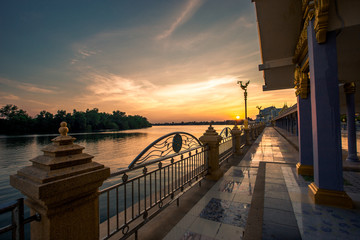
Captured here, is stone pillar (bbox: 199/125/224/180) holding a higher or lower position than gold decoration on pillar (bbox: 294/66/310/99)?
lower

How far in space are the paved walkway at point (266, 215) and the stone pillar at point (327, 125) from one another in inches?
13.8

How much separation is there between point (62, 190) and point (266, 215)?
12.6 ft

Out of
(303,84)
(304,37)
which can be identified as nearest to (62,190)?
(304,37)

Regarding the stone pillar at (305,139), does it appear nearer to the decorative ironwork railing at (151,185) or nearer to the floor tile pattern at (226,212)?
the floor tile pattern at (226,212)

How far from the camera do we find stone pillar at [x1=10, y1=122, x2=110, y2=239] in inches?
57.7

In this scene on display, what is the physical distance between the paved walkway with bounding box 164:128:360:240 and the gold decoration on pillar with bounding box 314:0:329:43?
3962mm

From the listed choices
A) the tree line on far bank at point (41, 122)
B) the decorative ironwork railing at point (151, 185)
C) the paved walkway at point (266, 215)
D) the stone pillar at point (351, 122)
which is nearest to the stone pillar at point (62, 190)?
the decorative ironwork railing at point (151, 185)

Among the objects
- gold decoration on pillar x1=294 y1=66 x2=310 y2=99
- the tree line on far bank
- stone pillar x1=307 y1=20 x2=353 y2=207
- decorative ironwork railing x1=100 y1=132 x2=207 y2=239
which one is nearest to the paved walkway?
stone pillar x1=307 y1=20 x2=353 y2=207

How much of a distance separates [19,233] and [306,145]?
765 cm

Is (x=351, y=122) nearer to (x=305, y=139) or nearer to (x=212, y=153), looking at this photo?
(x=305, y=139)

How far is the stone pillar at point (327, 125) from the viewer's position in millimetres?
3639

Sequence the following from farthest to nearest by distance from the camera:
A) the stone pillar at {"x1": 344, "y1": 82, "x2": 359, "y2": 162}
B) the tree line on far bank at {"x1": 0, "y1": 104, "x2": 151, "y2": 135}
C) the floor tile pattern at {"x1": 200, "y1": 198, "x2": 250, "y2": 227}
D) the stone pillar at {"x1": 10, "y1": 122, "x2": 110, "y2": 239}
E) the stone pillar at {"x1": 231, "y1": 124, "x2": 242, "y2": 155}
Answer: the tree line on far bank at {"x1": 0, "y1": 104, "x2": 151, "y2": 135} → the stone pillar at {"x1": 231, "y1": 124, "x2": 242, "y2": 155} → the stone pillar at {"x1": 344, "y1": 82, "x2": 359, "y2": 162} → the floor tile pattern at {"x1": 200, "y1": 198, "x2": 250, "y2": 227} → the stone pillar at {"x1": 10, "y1": 122, "x2": 110, "y2": 239}

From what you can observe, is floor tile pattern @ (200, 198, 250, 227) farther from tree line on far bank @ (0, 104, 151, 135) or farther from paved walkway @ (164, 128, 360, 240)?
tree line on far bank @ (0, 104, 151, 135)

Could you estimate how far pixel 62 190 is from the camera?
1514 millimetres
